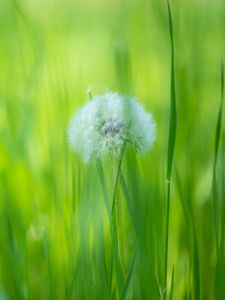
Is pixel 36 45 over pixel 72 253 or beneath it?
over

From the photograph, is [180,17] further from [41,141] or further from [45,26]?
[45,26]

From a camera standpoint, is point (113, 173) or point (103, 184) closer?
point (103, 184)

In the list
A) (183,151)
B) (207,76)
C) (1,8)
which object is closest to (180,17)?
(183,151)

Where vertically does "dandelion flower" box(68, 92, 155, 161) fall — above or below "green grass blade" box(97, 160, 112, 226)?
above

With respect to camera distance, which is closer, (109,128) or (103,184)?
(103,184)

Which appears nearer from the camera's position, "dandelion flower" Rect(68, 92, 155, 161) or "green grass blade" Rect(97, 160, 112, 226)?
"green grass blade" Rect(97, 160, 112, 226)
